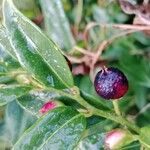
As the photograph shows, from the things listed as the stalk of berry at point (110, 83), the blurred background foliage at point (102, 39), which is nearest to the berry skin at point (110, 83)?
the stalk of berry at point (110, 83)

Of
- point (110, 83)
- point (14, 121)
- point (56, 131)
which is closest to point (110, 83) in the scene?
point (110, 83)

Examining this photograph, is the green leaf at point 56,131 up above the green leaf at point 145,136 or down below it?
above

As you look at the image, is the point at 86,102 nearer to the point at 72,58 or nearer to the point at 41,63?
the point at 41,63

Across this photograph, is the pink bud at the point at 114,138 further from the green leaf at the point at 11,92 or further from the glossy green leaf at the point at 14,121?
the glossy green leaf at the point at 14,121

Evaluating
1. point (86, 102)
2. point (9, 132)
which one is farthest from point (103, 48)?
point (86, 102)

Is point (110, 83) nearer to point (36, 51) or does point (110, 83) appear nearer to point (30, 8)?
point (36, 51)
